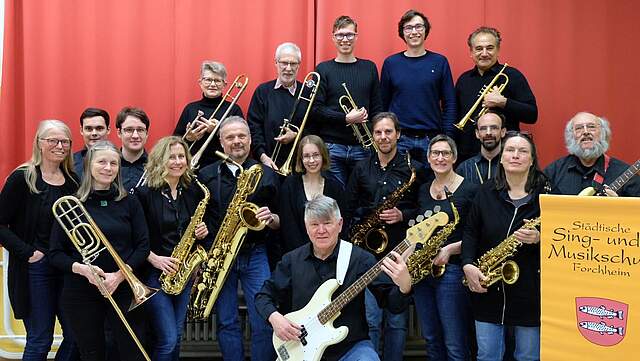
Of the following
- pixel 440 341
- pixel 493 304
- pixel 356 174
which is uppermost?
pixel 356 174

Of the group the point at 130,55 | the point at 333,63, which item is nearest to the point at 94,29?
the point at 130,55

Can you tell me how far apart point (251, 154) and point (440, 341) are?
6.30 ft

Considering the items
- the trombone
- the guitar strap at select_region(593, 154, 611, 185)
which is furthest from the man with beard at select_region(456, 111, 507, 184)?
the trombone

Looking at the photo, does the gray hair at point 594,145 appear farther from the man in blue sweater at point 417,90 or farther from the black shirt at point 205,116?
the black shirt at point 205,116

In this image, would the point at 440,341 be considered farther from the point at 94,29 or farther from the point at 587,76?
the point at 94,29

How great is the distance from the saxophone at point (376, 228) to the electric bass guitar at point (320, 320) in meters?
0.87

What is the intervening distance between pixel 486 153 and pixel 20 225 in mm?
3032

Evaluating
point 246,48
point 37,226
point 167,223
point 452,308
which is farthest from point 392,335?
point 246,48

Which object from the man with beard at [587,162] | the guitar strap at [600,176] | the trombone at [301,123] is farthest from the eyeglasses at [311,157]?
the guitar strap at [600,176]

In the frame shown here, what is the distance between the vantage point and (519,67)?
5.59 m

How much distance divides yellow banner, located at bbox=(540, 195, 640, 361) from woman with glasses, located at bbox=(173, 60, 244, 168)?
2489mm

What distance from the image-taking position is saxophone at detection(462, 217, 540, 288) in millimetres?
3725

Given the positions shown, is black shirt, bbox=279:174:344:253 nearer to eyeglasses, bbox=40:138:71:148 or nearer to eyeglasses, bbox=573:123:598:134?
eyeglasses, bbox=40:138:71:148

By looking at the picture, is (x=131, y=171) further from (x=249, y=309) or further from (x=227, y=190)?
(x=249, y=309)
